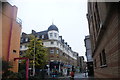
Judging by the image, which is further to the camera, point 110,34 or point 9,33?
point 9,33

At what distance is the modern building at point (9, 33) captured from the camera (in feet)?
39.2

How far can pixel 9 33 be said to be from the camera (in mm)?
13141

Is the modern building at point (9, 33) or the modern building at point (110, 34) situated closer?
the modern building at point (110, 34)

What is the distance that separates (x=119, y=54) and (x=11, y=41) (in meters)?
12.3

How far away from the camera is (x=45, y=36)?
1389 inches

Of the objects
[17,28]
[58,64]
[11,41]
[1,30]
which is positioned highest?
[17,28]

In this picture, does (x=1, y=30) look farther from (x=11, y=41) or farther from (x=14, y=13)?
(x=14, y=13)

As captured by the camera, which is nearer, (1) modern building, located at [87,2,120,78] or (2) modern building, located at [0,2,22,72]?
(1) modern building, located at [87,2,120,78]

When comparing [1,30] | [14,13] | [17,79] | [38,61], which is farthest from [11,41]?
[38,61]

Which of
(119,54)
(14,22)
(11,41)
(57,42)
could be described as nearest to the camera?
(119,54)

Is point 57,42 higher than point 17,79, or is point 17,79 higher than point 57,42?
point 57,42

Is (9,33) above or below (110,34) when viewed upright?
above

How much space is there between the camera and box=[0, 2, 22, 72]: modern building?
39.2 feet

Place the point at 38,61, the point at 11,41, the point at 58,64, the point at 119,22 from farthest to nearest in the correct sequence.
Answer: the point at 58,64 → the point at 38,61 → the point at 11,41 → the point at 119,22
